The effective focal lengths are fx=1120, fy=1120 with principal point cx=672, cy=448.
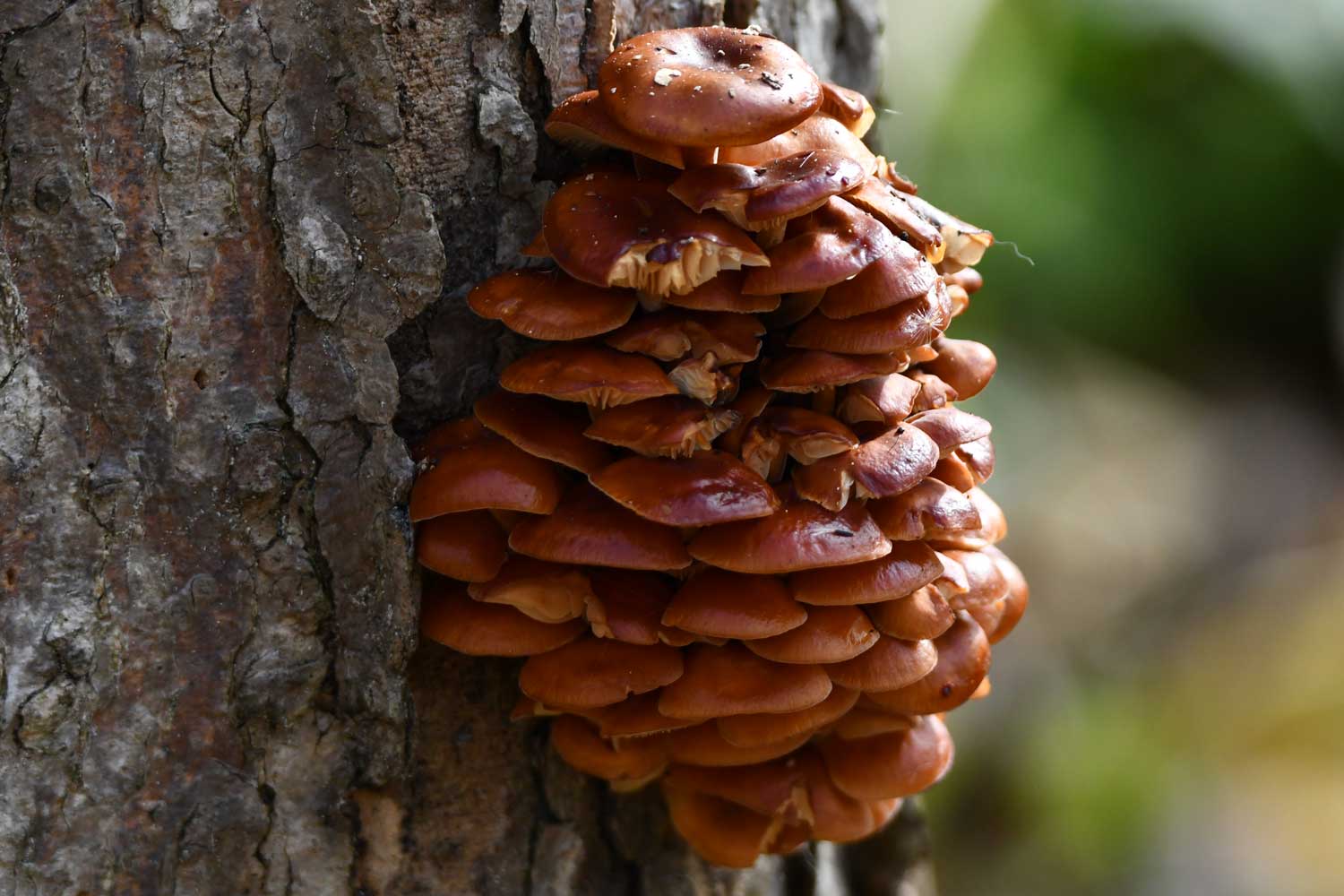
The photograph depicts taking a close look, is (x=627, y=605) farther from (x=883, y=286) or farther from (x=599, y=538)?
(x=883, y=286)

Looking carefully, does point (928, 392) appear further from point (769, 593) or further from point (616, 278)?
point (616, 278)

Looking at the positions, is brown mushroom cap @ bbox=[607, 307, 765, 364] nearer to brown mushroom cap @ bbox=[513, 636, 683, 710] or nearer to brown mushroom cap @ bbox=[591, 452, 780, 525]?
brown mushroom cap @ bbox=[591, 452, 780, 525]

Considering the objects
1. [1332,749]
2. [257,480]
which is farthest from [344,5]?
[1332,749]

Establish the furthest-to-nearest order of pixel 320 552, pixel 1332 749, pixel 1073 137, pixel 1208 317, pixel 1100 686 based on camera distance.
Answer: pixel 1208 317 < pixel 1073 137 < pixel 1100 686 < pixel 1332 749 < pixel 320 552

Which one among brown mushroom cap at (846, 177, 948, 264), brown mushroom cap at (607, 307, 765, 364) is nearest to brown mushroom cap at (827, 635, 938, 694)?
brown mushroom cap at (607, 307, 765, 364)

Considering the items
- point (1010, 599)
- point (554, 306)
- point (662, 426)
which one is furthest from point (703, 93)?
point (1010, 599)

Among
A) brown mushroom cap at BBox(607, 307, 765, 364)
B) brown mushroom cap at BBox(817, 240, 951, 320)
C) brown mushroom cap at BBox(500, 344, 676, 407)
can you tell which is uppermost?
brown mushroom cap at BBox(817, 240, 951, 320)
